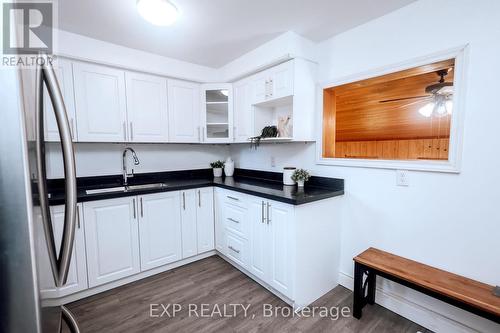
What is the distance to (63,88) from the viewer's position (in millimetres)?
2033

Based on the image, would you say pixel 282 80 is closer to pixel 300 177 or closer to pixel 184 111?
pixel 300 177

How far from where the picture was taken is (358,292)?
1.70 m

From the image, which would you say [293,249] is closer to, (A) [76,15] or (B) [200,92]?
(B) [200,92]

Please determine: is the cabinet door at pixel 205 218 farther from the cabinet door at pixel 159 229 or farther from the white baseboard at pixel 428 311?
the white baseboard at pixel 428 311

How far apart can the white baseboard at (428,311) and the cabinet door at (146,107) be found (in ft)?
8.62

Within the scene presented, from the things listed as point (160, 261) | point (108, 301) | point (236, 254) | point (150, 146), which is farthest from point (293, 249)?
point (150, 146)

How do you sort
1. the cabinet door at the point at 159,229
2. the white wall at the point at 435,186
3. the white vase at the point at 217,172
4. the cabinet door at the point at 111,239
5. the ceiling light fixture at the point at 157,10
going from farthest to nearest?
the white vase at the point at 217,172 → the cabinet door at the point at 159,229 → the cabinet door at the point at 111,239 → the ceiling light fixture at the point at 157,10 → the white wall at the point at 435,186

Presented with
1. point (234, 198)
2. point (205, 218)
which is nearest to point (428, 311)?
point (234, 198)

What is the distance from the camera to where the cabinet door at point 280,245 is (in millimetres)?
1802

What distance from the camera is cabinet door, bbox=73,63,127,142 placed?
7.02ft

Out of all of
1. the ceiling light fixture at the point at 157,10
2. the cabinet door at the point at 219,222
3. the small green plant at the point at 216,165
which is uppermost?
the ceiling light fixture at the point at 157,10

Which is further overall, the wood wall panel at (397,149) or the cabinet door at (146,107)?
the wood wall panel at (397,149)

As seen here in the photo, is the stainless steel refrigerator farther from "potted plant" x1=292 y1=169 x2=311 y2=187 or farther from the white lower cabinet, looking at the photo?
"potted plant" x1=292 y1=169 x2=311 y2=187

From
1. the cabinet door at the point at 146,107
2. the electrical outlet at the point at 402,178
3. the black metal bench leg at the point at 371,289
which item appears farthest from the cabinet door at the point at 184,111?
the black metal bench leg at the point at 371,289
